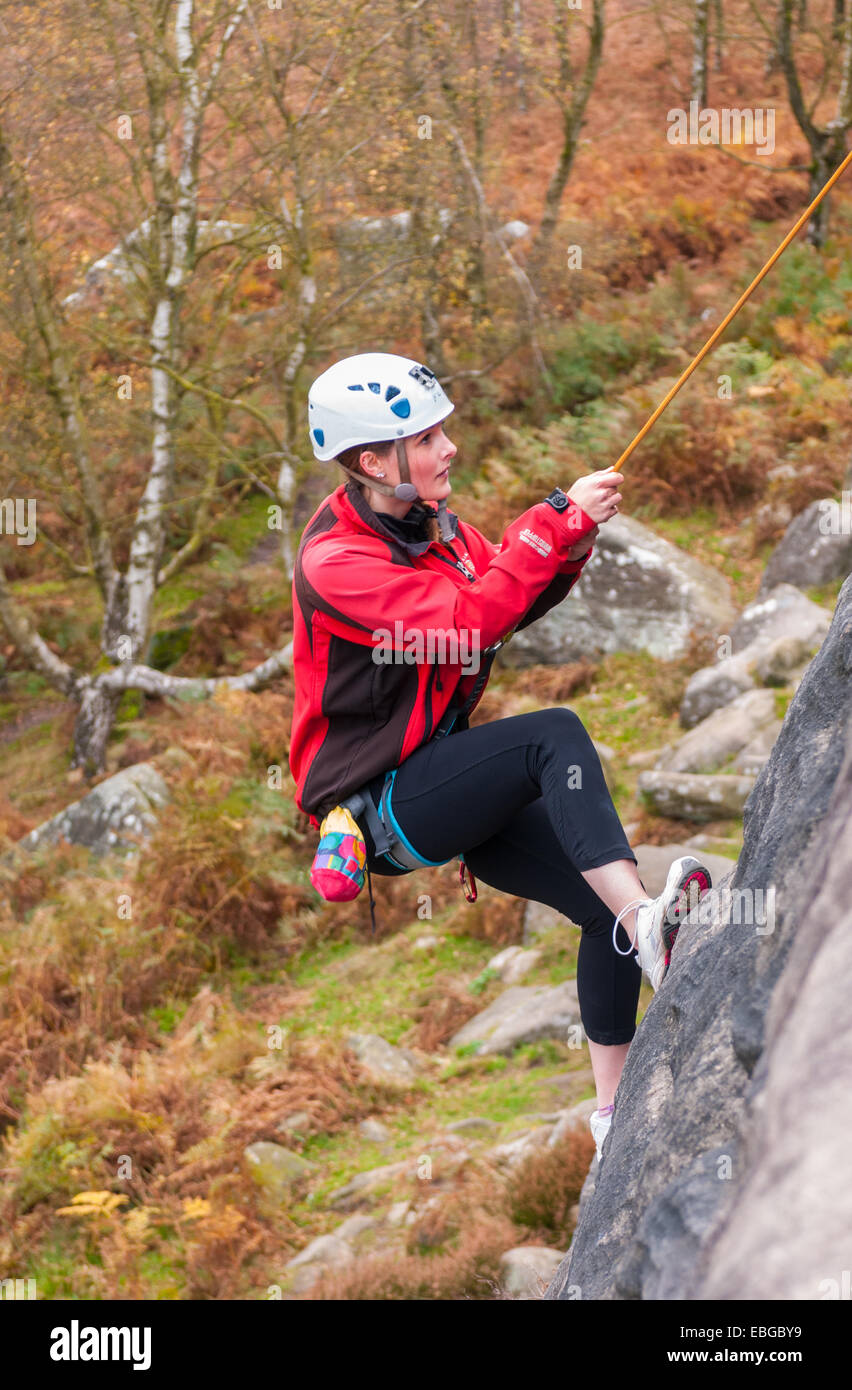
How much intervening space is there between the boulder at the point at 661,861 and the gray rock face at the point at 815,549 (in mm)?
3305

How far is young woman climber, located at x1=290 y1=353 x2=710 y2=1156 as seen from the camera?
2.96m

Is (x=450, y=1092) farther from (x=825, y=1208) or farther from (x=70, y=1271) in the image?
(x=825, y=1208)

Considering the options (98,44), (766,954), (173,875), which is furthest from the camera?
(98,44)

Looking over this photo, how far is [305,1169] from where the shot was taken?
6.89 m

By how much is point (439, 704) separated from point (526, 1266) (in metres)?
3.11

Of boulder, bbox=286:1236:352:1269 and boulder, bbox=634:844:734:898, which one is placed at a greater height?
boulder, bbox=634:844:734:898

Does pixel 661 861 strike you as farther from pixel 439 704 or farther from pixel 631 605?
pixel 631 605

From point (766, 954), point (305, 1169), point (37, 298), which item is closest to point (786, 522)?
point (305, 1169)

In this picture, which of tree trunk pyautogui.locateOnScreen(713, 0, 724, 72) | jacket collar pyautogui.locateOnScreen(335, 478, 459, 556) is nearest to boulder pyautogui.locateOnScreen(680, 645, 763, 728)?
jacket collar pyautogui.locateOnScreen(335, 478, 459, 556)

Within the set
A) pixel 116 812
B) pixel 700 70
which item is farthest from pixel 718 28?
pixel 116 812

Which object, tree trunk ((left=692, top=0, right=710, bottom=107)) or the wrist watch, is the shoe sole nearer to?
the wrist watch

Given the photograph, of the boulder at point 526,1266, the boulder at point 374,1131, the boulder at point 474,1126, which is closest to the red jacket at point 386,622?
the boulder at point 526,1266

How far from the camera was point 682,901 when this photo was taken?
2.91m
